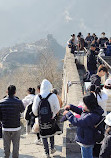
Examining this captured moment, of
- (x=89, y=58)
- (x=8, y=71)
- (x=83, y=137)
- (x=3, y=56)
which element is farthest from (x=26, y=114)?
(x=3, y=56)

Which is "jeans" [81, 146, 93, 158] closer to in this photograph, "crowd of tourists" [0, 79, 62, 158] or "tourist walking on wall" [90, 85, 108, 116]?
"tourist walking on wall" [90, 85, 108, 116]

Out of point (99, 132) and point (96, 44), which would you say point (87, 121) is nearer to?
point (99, 132)

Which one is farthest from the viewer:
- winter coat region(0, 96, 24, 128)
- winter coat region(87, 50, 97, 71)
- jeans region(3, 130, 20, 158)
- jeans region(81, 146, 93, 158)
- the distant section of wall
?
winter coat region(87, 50, 97, 71)

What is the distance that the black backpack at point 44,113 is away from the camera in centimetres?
463

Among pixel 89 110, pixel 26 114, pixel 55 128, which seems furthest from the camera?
pixel 26 114

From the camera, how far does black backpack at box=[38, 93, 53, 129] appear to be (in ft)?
15.2

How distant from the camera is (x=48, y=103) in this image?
15.3 ft

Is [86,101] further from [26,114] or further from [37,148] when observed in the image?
[37,148]

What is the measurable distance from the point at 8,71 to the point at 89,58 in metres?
98.7

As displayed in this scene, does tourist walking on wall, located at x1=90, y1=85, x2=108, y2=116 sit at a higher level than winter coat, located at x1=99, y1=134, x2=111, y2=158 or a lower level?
higher

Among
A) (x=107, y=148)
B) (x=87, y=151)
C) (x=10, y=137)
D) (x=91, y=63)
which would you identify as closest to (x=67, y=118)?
(x=87, y=151)

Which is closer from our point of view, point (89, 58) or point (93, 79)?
point (93, 79)

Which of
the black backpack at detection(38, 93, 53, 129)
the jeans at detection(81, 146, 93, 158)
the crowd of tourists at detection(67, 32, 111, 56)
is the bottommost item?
the jeans at detection(81, 146, 93, 158)

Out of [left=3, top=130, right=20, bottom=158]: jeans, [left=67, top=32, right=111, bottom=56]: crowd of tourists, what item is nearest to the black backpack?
[left=3, top=130, right=20, bottom=158]: jeans
